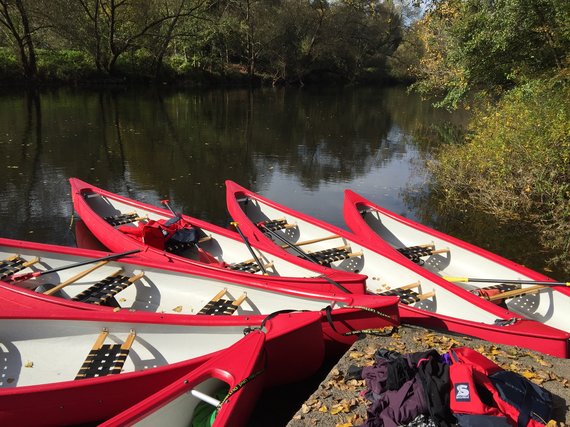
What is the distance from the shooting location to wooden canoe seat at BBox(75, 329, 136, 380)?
4875 mm

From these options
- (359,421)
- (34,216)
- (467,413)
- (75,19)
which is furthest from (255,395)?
(75,19)

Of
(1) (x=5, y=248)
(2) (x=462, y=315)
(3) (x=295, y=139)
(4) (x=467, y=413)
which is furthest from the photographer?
(3) (x=295, y=139)

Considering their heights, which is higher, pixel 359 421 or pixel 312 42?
pixel 312 42

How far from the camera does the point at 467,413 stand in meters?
3.86

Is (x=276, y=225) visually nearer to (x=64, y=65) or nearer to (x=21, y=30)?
(x=64, y=65)

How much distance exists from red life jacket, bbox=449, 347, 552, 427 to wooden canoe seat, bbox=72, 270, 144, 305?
450 centimetres

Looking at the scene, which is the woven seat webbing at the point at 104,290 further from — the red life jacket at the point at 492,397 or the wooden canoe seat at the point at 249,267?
the red life jacket at the point at 492,397

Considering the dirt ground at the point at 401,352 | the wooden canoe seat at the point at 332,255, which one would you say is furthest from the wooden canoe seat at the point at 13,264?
the dirt ground at the point at 401,352

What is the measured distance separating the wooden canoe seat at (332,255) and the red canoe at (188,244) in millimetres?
820

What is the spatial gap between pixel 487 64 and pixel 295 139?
10681 millimetres

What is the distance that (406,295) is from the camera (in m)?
6.80

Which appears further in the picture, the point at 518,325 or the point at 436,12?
the point at 436,12

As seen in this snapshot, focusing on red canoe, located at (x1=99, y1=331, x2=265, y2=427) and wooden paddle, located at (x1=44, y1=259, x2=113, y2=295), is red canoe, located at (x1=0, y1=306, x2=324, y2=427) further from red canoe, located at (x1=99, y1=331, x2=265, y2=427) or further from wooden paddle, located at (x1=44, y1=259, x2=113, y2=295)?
wooden paddle, located at (x1=44, y1=259, x2=113, y2=295)

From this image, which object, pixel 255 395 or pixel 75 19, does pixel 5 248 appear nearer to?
pixel 255 395
